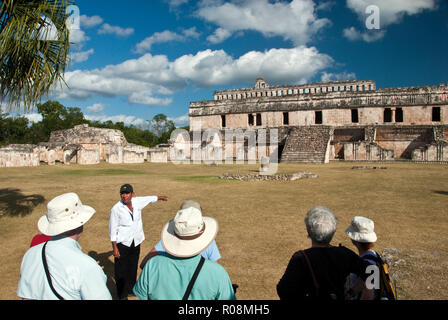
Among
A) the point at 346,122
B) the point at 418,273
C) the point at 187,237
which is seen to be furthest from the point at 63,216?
the point at 346,122

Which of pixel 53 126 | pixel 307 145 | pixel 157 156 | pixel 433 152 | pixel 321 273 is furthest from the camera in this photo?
pixel 53 126

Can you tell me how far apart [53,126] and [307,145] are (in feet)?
125

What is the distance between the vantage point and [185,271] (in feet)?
6.16

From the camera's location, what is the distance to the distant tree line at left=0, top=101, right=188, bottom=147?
35312mm

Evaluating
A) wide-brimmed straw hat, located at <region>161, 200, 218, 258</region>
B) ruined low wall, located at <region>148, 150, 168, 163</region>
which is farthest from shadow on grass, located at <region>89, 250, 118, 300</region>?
ruined low wall, located at <region>148, 150, 168, 163</region>

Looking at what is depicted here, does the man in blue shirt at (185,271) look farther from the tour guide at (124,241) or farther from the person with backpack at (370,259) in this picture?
the tour guide at (124,241)

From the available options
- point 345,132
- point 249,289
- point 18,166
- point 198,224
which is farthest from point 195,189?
point 345,132

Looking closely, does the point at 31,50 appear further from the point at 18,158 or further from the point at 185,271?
the point at 18,158

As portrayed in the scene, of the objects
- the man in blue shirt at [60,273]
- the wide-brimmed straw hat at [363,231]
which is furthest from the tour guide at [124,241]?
the wide-brimmed straw hat at [363,231]

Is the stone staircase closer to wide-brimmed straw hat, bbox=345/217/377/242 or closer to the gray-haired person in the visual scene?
wide-brimmed straw hat, bbox=345/217/377/242

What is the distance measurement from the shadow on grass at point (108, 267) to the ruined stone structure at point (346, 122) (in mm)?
18273

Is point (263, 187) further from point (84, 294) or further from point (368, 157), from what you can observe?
point (368, 157)

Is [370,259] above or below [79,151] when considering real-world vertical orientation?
below

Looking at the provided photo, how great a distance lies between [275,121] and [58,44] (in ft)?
83.6
